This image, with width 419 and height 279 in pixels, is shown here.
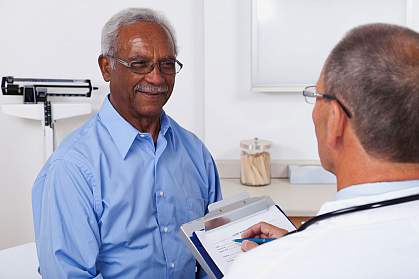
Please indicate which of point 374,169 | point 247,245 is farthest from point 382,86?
point 247,245

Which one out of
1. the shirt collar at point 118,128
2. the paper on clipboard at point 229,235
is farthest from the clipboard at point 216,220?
the shirt collar at point 118,128

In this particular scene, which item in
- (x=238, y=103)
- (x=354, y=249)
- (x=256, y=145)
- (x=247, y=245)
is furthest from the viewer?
(x=238, y=103)

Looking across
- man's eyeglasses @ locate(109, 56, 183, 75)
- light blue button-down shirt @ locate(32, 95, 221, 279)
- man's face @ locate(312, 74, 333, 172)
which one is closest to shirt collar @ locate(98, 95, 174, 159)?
light blue button-down shirt @ locate(32, 95, 221, 279)

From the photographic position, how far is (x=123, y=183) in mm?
1383

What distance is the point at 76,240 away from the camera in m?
1.28

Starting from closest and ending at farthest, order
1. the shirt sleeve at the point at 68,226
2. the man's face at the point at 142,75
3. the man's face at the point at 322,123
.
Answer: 1. the man's face at the point at 322,123
2. the shirt sleeve at the point at 68,226
3. the man's face at the point at 142,75

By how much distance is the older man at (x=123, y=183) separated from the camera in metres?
1.29

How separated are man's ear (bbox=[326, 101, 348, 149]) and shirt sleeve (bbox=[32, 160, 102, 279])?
65 cm

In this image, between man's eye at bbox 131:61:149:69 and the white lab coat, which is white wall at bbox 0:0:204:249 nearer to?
man's eye at bbox 131:61:149:69

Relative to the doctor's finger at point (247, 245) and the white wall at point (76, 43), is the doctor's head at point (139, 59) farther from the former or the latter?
the white wall at point (76, 43)

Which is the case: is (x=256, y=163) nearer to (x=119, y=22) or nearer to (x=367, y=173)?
(x=119, y=22)

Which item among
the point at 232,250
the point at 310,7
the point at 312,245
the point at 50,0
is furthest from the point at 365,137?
the point at 50,0

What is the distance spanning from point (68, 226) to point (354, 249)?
74 centimetres

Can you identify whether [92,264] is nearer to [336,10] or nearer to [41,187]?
[41,187]
